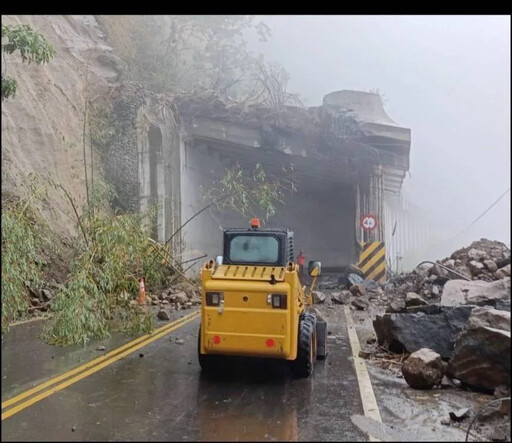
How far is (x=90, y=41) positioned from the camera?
15867 mm

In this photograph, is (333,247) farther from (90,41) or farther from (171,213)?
(90,41)

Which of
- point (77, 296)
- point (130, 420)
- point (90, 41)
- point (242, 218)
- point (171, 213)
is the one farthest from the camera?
point (90, 41)

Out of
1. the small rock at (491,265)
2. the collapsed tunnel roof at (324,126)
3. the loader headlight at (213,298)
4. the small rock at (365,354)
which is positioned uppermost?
the collapsed tunnel roof at (324,126)

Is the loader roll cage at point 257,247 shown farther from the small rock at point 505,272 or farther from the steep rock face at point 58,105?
the steep rock face at point 58,105

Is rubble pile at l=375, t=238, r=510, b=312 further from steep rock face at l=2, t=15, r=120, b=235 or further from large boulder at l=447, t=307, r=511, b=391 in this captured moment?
steep rock face at l=2, t=15, r=120, b=235

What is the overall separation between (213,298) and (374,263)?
31.1ft

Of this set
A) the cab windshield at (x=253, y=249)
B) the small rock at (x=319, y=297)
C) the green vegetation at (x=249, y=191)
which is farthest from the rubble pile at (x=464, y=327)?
the green vegetation at (x=249, y=191)

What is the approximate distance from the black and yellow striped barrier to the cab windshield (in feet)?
25.0

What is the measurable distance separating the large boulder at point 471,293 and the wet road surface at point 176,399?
6.27 ft

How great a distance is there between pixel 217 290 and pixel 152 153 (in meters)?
7.57

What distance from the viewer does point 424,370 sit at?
573cm

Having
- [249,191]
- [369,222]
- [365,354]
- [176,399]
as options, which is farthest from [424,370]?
[369,222]

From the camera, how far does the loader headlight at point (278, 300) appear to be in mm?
5484

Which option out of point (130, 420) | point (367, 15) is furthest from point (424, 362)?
point (367, 15)
